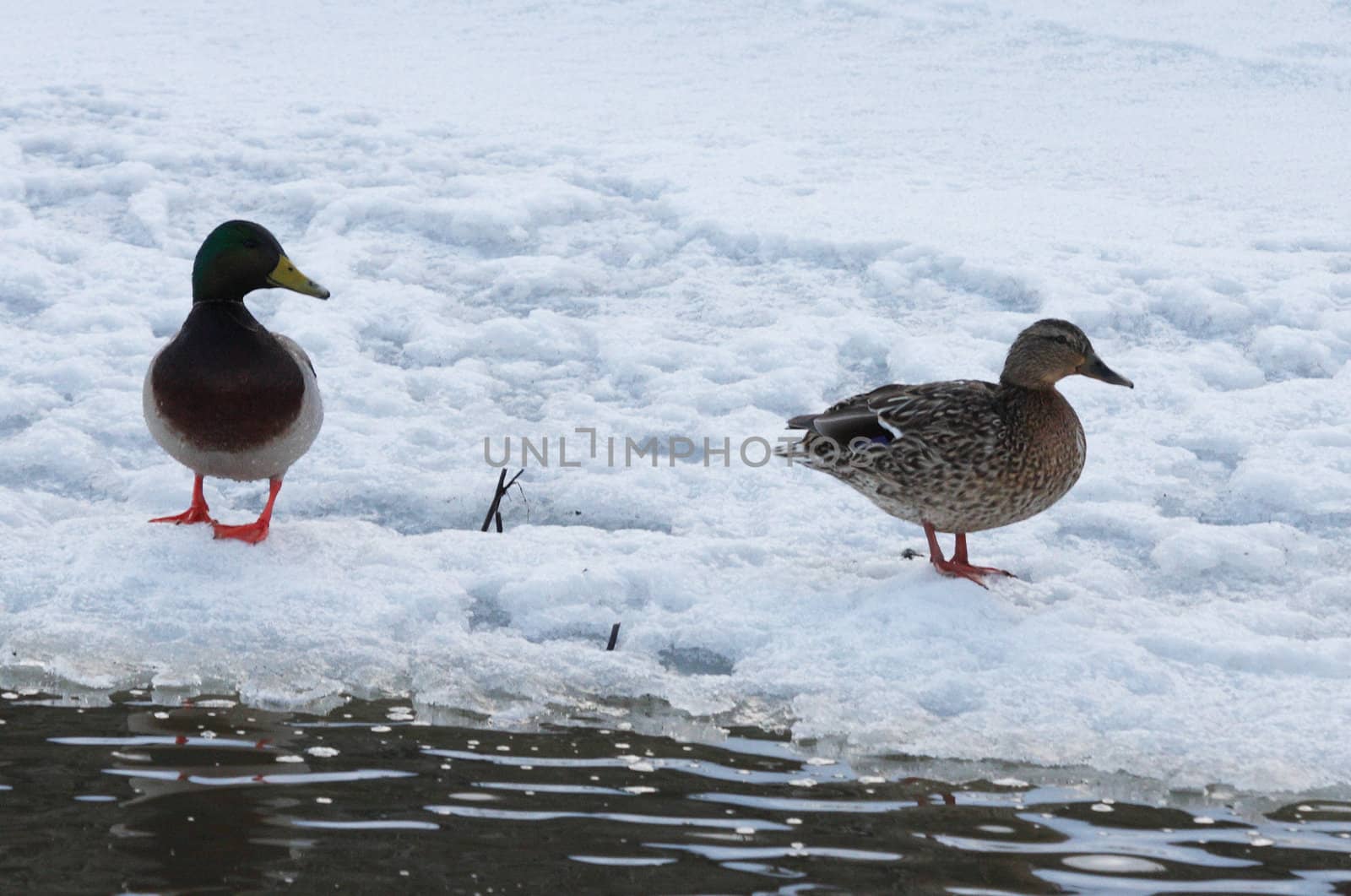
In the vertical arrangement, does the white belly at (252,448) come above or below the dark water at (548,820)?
above

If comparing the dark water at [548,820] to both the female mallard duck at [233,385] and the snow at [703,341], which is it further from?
the female mallard duck at [233,385]

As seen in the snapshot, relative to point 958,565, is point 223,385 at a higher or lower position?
higher

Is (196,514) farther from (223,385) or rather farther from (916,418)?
(916,418)

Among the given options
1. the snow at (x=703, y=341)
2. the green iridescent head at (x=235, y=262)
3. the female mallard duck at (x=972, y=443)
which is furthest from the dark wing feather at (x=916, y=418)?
the green iridescent head at (x=235, y=262)

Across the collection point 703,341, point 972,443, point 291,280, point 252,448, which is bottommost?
point 252,448

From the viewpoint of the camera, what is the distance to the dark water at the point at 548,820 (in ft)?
10.4

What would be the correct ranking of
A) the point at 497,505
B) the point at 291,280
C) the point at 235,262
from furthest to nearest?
the point at 497,505, the point at 291,280, the point at 235,262

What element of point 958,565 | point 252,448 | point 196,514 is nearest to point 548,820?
point 958,565

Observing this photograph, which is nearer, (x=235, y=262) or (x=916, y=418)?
(x=916, y=418)

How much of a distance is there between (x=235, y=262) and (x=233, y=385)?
18.4 inches

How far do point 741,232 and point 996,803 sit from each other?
16.3 ft

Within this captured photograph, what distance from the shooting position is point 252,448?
505 cm

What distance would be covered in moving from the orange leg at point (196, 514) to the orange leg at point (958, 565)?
93.3 inches

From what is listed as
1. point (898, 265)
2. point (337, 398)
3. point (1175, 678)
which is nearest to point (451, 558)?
point (337, 398)
